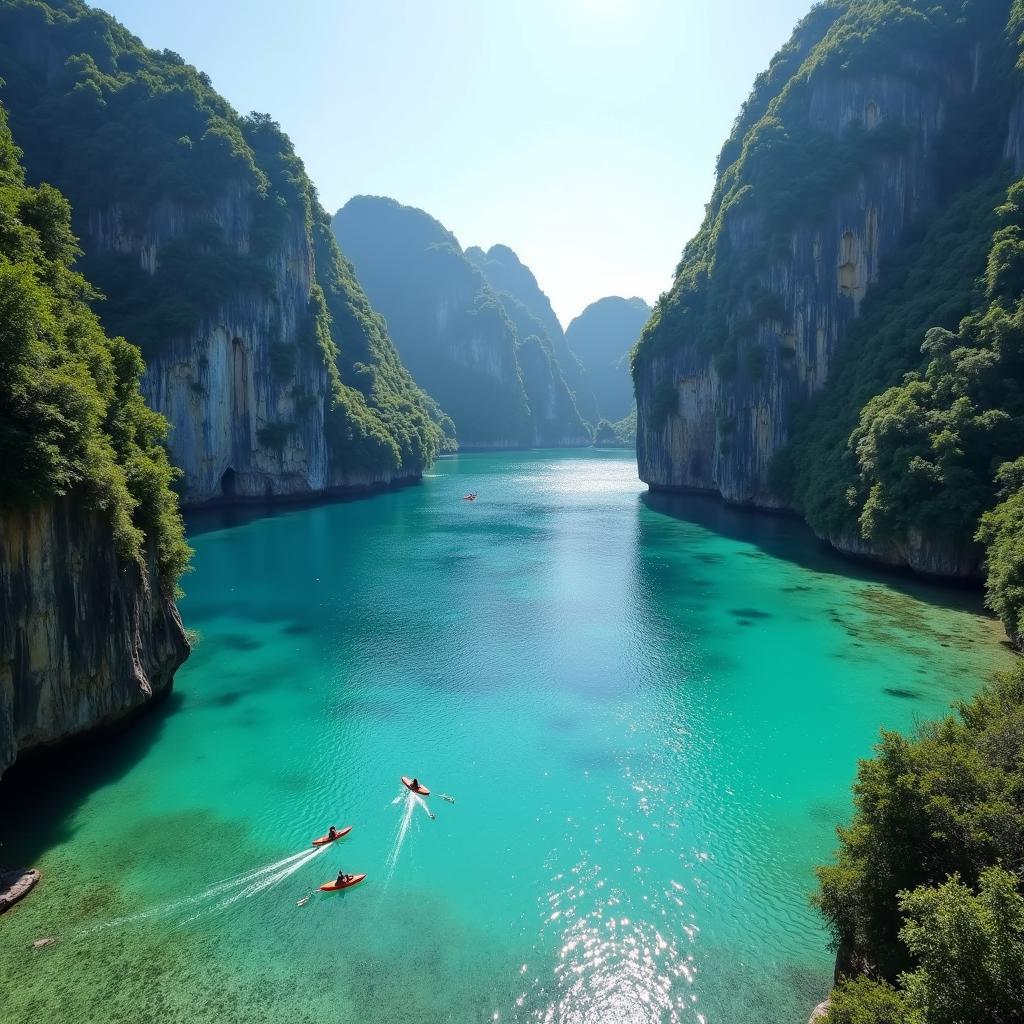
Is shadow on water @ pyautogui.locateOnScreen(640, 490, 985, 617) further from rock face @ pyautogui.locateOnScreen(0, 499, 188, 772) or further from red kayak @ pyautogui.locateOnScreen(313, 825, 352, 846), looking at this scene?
rock face @ pyautogui.locateOnScreen(0, 499, 188, 772)

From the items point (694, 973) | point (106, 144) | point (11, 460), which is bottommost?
point (694, 973)

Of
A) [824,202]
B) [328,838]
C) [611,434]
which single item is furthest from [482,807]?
[611,434]

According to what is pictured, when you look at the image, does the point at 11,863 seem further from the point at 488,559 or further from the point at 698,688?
the point at 488,559

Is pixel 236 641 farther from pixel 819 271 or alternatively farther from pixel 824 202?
pixel 824 202

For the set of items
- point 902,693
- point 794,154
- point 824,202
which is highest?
point 794,154

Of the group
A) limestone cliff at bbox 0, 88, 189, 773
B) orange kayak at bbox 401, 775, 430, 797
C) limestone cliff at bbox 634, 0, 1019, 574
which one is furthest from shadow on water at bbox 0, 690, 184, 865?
limestone cliff at bbox 634, 0, 1019, 574

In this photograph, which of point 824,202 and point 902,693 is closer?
point 902,693

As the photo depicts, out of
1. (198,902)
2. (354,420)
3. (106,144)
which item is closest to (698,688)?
(198,902)
